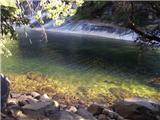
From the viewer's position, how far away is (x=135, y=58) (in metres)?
39.0

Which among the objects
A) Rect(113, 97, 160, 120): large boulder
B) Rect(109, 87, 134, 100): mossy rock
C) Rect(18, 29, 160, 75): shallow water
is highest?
Rect(113, 97, 160, 120): large boulder

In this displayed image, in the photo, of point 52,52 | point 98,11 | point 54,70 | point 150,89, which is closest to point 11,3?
point 150,89

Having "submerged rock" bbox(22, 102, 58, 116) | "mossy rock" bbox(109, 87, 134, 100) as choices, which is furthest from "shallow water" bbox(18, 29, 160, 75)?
"submerged rock" bbox(22, 102, 58, 116)


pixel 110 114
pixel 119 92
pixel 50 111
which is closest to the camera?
pixel 50 111

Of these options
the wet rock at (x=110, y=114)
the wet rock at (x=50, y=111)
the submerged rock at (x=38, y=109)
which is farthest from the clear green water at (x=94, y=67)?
the wet rock at (x=50, y=111)

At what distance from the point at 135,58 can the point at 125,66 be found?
19.6 feet

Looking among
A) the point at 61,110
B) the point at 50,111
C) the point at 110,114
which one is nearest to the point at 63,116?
the point at 50,111

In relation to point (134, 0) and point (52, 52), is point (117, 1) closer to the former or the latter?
point (134, 0)

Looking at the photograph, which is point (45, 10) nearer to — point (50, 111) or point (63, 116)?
point (50, 111)

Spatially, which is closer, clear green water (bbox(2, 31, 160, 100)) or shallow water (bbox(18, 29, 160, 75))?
clear green water (bbox(2, 31, 160, 100))

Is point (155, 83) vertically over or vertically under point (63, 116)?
under

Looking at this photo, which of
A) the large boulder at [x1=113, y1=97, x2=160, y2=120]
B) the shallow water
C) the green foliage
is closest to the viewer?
the green foliage

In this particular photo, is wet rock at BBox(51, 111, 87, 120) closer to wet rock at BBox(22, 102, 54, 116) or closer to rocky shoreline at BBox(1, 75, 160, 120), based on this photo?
rocky shoreline at BBox(1, 75, 160, 120)

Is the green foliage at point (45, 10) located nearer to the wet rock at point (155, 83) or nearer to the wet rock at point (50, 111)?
the wet rock at point (50, 111)
